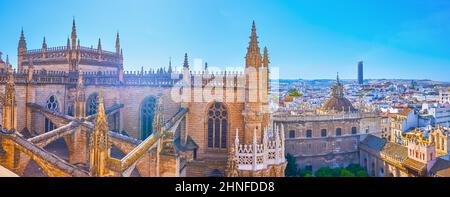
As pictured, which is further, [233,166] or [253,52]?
[253,52]

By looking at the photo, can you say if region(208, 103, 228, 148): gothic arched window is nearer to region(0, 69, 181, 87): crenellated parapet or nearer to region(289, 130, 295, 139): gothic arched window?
region(0, 69, 181, 87): crenellated parapet

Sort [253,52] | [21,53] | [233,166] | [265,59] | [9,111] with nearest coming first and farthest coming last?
[233,166] → [9,111] → [253,52] → [265,59] → [21,53]

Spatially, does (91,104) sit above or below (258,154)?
above


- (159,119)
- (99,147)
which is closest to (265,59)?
(159,119)

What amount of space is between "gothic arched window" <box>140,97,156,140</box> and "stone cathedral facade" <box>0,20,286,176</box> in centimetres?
3

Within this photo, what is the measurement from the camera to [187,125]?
932 cm

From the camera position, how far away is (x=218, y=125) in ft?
30.3

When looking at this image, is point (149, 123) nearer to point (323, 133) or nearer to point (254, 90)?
point (254, 90)

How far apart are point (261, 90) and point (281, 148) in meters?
1.70

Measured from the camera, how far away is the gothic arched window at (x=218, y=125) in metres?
9.20

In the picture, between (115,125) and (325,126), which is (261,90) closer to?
(115,125)

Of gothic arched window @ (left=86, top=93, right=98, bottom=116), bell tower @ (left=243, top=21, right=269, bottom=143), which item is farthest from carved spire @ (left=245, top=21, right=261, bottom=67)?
gothic arched window @ (left=86, top=93, right=98, bottom=116)

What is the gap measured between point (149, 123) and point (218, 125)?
260cm
